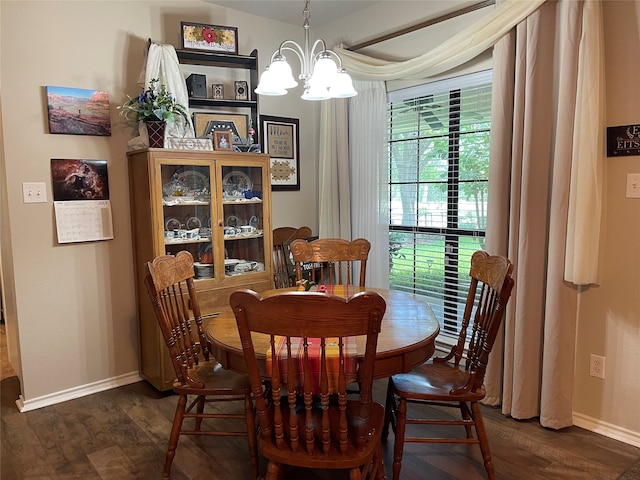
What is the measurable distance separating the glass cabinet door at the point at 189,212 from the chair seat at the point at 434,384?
151 centimetres

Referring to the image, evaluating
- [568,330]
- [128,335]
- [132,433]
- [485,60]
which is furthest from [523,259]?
[128,335]

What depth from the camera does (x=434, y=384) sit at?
2.00m

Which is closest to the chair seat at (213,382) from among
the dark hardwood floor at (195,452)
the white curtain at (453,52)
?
the dark hardwood floor at (195,452)

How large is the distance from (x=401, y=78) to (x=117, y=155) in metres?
1.97

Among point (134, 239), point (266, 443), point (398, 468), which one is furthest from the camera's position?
point (134, 239)

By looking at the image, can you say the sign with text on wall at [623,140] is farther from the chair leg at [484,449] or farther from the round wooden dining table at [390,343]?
the chair leg at [484,449]

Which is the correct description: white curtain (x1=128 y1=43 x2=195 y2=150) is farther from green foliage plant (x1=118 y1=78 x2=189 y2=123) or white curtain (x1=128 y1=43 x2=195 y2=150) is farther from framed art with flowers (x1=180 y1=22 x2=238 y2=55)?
framed art with flowers (x1=180 y1=22 x2=238 y2=55)

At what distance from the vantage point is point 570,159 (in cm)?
229

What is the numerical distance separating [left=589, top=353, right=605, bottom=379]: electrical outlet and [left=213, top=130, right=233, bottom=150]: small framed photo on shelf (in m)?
2.50

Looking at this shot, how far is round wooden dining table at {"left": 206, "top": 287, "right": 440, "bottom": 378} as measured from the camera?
1639mm

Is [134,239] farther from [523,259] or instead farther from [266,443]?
[523,259]

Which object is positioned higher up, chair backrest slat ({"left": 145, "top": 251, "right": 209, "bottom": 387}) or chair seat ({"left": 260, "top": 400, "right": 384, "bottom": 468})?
chair backrest slat ({"left": 145, "top": 251, "right": 209, "bottom": 387})

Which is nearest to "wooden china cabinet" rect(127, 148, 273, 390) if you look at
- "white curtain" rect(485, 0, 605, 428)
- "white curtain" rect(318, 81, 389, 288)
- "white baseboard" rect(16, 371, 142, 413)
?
"white baseboard" rect(16, 371, 142, 413)

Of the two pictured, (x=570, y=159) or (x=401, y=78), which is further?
(x=401, y=78)
